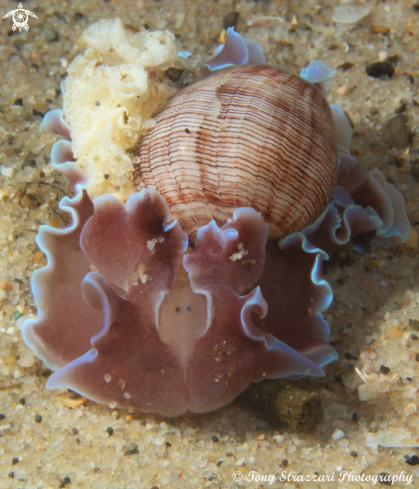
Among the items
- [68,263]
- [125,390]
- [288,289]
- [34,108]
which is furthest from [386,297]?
[34,108]

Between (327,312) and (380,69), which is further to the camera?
(380,69)

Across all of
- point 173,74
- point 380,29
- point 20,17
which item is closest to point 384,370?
point 173,74

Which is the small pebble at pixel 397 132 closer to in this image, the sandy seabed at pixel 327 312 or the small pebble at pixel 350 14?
the sandy seabed at pixel 327 312

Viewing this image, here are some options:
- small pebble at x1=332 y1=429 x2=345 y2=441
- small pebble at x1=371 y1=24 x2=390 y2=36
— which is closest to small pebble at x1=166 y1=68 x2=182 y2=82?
small pebble at x1=371 y1=24 x2=390 y2=36

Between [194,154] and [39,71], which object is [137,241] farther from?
[39,71]

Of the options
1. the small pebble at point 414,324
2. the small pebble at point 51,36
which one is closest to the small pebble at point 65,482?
the small pebble at point 414,324

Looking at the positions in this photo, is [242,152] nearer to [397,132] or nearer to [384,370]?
[384,370]

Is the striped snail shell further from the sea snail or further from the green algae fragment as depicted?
the green algae fragment
